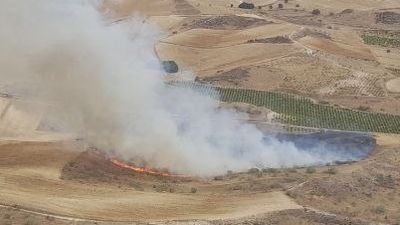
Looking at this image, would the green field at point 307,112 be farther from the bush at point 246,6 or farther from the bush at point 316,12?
the bush at point 316,12

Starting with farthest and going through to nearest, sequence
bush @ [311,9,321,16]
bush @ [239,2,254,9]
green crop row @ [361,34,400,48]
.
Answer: bush @ [239,2,254,9], bush @ [311,9,321,16], green crop row @ [361,34,400,48]

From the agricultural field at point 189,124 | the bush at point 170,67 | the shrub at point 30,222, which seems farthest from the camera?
the bush at point 170,67

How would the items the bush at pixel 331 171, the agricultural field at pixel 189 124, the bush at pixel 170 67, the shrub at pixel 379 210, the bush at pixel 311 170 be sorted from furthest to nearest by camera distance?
the bush at pixel 170 67 < the bush at pixel 311 170 < the bush at pixel 331 171 < the agricultural field at pixel 189 124 < the shrub at pixel 379 210

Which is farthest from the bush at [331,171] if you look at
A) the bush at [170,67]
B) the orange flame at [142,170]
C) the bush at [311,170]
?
the bush at [170,67]

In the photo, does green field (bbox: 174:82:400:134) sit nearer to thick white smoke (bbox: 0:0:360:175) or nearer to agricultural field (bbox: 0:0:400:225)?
agricultural field (bbox: 0:0:400:225)

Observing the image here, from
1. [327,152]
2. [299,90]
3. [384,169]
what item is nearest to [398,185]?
[384,169]

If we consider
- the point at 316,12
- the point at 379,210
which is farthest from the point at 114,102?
the point at 316,12

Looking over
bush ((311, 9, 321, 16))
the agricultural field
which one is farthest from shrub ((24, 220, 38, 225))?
bush ((311, 9, 321, 16))
